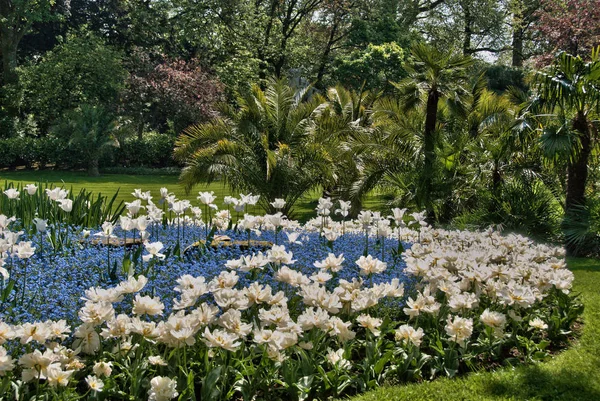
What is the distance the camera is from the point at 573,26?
20797 millimetres

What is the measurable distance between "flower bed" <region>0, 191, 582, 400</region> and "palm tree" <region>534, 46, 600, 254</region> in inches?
145

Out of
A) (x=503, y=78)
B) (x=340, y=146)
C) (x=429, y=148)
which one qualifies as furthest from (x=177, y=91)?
(x=429, y=148)

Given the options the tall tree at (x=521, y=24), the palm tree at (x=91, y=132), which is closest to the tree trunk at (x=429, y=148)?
the palm tree at (x=91, y=132)

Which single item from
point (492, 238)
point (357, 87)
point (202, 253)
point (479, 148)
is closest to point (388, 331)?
point (202, 253)

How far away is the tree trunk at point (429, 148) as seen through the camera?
33.2 feet

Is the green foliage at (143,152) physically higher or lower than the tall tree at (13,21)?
lower

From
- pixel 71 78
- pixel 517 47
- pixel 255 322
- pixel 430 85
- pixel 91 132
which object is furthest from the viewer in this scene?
pixel 517 47

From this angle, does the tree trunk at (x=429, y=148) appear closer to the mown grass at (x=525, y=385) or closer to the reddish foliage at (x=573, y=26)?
the mown grass at (x=525, y=385)

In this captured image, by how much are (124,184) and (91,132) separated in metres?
3.97

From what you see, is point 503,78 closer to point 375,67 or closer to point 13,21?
point 375,67

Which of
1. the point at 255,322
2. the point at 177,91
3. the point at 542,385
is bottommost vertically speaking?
the point at 542,385

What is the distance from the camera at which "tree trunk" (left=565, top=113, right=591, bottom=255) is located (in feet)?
28.9

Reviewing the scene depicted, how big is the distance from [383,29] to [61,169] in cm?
1438

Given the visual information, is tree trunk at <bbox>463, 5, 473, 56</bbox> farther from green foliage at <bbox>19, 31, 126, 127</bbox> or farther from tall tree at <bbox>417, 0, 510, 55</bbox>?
green foliage at <bbox>19, 31, 126, 127</bbox>
